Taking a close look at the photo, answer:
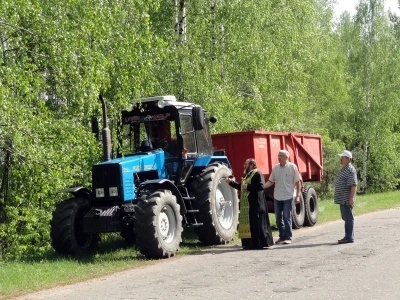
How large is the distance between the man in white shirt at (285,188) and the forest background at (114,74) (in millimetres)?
3332

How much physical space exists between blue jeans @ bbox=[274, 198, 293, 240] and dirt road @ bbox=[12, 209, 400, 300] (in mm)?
504

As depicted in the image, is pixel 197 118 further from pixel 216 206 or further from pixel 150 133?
pixel 216 206

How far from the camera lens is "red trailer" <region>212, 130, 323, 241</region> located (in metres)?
17.7

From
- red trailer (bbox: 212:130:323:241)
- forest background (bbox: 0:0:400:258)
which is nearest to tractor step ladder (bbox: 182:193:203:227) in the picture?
forest background (bbox: 0:0:400:258)

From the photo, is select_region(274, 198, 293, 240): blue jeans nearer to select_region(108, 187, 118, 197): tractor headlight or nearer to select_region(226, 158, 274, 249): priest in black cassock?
select_region(226, 158, 274, 249): priest in black cassock

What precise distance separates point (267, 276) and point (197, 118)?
486 centimetres

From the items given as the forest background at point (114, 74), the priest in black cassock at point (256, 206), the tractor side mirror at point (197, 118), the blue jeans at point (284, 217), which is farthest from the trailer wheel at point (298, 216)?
the tractor side mirror at point (197, 118)

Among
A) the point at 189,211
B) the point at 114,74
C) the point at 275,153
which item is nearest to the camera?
the point at 189,211

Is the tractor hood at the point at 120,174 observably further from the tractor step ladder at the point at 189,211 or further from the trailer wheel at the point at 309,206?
the trailer wheel at the point at 309,206

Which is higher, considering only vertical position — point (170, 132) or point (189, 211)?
point (170, 132)

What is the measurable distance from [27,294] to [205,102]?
435 inches

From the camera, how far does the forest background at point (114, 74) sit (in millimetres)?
13945

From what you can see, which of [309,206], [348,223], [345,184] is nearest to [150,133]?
[345,184]

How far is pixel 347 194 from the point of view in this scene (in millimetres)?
14906
